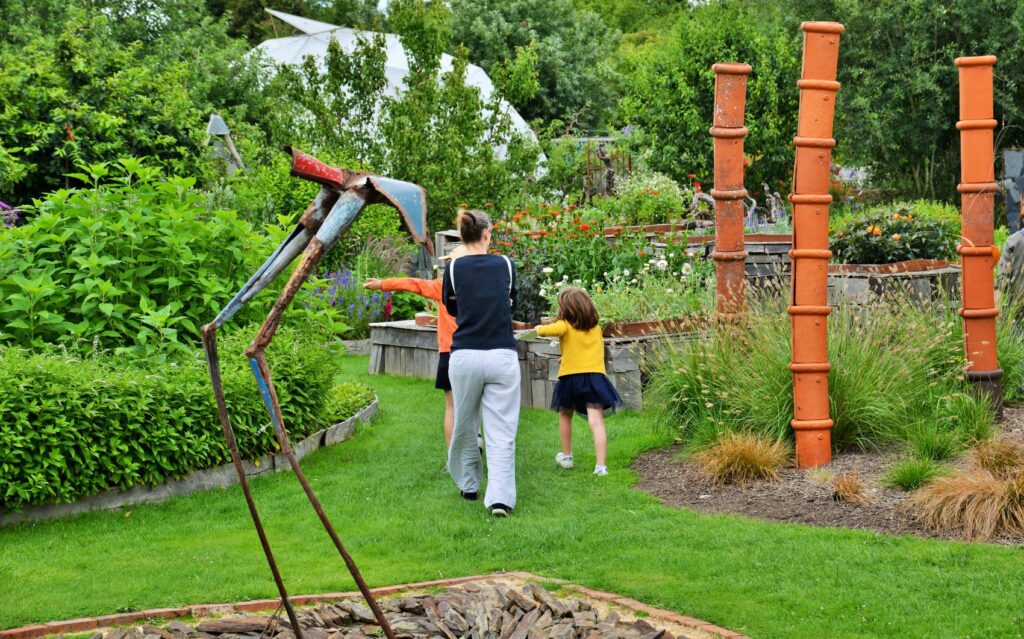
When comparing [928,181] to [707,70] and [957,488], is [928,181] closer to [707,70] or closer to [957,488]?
[707,70]

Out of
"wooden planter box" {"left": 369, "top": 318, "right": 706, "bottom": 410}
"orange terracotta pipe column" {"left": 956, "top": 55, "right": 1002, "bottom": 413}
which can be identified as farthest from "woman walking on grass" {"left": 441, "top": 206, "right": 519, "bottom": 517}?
"orange terracotta pipe column" {"left": 956, "top": 55, "right": 1002, "bottom": 413}

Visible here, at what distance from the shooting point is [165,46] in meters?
23.3

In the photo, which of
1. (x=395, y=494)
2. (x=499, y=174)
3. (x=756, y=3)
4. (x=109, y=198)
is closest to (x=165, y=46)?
(x=499, y=174)

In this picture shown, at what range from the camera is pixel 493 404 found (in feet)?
22.0

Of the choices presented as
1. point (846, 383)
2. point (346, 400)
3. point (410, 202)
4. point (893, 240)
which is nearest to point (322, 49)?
point (893, 240)

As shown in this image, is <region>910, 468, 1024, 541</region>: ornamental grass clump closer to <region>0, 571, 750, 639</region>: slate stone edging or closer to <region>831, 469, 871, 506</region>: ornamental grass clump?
<region>831, 469, 871, 506</region>: ornamental grass clump

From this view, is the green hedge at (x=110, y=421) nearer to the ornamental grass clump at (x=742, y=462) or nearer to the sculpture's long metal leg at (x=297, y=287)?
the ornamental grass clump at (x=742, y=462)

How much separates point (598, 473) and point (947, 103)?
16.9 metres

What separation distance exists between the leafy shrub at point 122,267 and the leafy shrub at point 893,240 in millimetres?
6461

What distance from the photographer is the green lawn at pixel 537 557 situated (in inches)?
194

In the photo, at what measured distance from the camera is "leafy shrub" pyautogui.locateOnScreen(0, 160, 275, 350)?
24.6ft

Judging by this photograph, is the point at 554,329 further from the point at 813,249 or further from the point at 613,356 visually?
the point at 613,356

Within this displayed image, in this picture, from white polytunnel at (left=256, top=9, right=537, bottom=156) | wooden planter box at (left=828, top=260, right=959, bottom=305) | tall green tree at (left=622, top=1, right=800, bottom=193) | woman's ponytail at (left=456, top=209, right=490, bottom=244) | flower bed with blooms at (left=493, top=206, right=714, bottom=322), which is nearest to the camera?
woman's ponytail at (left=456, top=209, right=490, bottom=244)

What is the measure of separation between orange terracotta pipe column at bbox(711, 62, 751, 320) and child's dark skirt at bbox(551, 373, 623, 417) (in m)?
1.08
